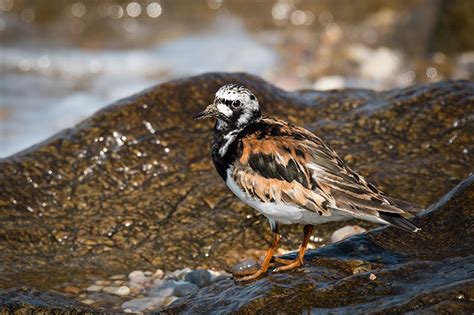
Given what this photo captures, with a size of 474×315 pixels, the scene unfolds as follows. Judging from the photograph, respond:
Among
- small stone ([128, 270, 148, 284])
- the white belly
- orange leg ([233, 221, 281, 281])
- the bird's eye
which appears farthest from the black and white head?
small stone ([128, 270, 148, 284])

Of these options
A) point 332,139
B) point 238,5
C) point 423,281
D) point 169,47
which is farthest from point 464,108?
point 238,5

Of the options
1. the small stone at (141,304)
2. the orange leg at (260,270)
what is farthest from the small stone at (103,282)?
the orange leg at (260,270)

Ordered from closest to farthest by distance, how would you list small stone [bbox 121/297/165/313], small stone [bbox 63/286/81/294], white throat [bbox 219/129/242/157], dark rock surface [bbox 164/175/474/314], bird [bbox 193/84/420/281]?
dark rock surface [bbox 164/175/474/314], bird [bbox 193/84/420/281], white throat [bbox 219/129/242/157], small stone [bbox 121/297/165/313], small stone [bbox 63/286/81/294]

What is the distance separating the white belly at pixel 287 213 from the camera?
5.38 metres

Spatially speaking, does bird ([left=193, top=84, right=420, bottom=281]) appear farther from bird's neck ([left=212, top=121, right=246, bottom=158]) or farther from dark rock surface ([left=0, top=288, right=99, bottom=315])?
dark rock surface ([left=0, top=288, right=99, bottom=315])

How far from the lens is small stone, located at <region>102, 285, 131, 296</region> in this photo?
6.49 meters

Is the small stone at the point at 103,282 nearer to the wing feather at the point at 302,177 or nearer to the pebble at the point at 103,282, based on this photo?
the pebble at the point at 103,282

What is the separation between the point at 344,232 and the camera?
6.82 m

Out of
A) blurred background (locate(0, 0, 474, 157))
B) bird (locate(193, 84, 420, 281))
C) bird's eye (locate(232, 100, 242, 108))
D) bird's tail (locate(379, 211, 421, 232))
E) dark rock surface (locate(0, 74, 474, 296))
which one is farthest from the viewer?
blurred background (locate(0, 0, 474, 157))

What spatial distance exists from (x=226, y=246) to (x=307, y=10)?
12803mm

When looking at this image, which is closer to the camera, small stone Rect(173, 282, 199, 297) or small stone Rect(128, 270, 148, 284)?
small stone Rect(173, 282, 199, 297)

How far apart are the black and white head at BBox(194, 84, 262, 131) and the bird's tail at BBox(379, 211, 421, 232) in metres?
1.29

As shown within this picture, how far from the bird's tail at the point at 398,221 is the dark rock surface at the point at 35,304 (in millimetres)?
1913

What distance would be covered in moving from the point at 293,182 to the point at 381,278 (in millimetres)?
902
